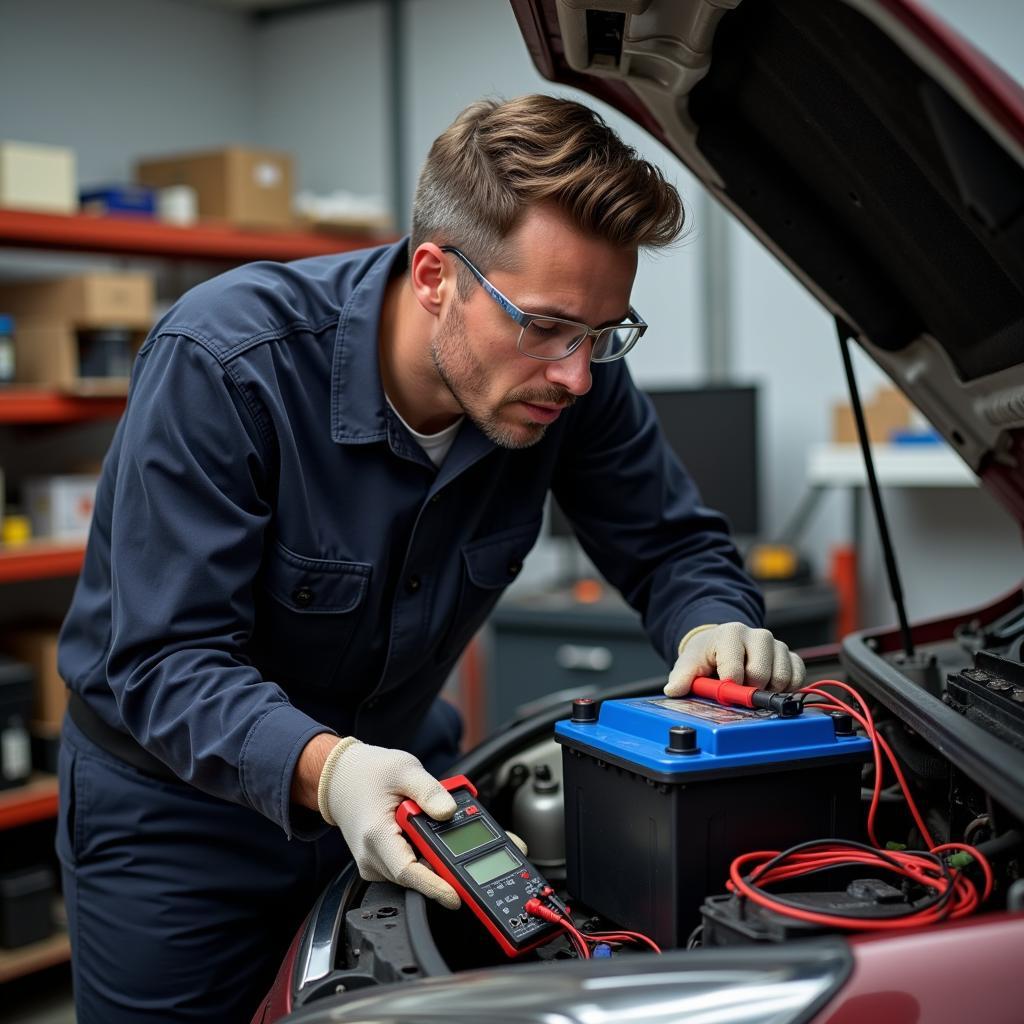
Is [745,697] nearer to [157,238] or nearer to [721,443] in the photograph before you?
[721,443]

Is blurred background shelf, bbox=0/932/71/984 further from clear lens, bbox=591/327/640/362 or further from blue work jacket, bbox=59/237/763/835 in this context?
clear lens, bbox=591/327/640/362

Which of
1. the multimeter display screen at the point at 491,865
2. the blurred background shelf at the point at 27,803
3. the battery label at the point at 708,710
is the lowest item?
the blurred background shelf at the point at 27,803

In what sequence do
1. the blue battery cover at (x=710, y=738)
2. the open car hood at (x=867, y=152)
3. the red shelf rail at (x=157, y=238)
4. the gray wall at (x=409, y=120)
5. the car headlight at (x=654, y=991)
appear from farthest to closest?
the gray wall at (x=409, y=120) → the red shelf rail at (x=157, y=238) → the blue battery cover at (x=710, y=738) → the open car hood at (x=867, y=152) → the car headlight at (x=654, y=991)

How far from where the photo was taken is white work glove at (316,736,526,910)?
106cm

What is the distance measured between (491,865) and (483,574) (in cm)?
53

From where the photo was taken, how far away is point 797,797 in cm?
104

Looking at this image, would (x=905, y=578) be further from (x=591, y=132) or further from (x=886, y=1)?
(x=886, y=1)

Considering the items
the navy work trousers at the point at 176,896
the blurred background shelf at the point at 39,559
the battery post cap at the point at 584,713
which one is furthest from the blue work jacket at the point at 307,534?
the blurred background shelf at the point at 39,559

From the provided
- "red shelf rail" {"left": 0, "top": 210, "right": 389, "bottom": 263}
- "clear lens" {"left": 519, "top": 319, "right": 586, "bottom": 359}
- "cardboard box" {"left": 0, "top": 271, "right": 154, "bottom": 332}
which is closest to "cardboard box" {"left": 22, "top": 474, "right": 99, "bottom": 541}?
"cardboard box" {"left": 0, "top": 271, "right": 154, "bottom": 332}

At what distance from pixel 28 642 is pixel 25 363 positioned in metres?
0.73

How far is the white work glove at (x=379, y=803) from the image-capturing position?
3.48ft

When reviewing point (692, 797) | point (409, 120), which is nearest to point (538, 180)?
point (692, 797)

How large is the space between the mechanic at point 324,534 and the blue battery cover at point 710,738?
5.2 inches

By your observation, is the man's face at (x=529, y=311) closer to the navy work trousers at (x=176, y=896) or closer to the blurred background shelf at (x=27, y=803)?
the navy work trousers at (x=176, y=896)
